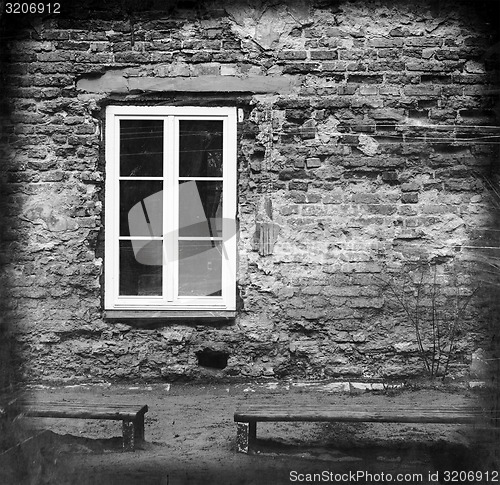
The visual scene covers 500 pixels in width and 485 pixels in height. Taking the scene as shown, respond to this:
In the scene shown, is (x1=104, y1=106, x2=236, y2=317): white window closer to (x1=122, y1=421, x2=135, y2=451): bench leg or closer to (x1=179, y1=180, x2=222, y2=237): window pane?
(x1=179, y1=180, x2=222, y2=237): window pane

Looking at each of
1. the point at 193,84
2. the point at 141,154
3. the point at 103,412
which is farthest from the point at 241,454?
the point at 193,84

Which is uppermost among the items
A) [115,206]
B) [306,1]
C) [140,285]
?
[306,1]

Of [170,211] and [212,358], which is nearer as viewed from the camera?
[170,211]

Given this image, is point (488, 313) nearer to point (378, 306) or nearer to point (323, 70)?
point (378, 306)

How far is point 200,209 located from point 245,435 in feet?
3.04

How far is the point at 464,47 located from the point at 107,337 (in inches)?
72.6

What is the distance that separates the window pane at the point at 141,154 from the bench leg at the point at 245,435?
1.07 metres

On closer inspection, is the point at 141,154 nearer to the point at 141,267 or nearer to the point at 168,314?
the point at 141,267

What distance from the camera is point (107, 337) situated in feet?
8.66

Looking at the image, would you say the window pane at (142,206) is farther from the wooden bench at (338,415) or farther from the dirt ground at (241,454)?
the wooden bench at (338,415)

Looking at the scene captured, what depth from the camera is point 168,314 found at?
8.64ft

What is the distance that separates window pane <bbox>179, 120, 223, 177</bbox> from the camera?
259 cm

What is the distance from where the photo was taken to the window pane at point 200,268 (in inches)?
102

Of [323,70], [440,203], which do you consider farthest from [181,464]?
[323,70]
